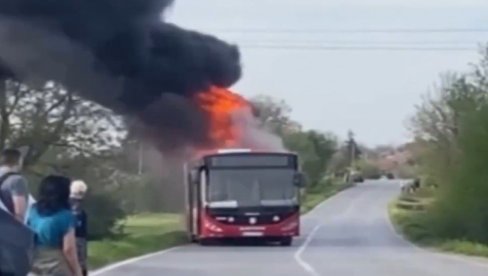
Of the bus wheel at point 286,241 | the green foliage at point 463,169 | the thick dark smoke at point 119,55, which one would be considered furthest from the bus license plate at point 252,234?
the green foliage at point 463,169

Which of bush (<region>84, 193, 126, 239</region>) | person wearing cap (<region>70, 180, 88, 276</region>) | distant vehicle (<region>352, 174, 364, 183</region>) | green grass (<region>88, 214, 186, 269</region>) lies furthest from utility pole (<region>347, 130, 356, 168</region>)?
person wearing cap (<region>70, 180, 88, 276</region>)

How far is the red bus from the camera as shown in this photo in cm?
4566

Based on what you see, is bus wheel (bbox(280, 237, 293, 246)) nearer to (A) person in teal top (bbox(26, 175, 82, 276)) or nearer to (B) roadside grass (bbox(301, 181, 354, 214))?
(A) person in teal top (bbox(26, 175, 82, 276))

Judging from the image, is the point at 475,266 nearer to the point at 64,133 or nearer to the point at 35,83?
the point at 35,83

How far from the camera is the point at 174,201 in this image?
63906 mm

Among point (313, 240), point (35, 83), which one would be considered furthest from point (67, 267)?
point (313, 240)

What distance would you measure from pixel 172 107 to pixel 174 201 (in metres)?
25.2

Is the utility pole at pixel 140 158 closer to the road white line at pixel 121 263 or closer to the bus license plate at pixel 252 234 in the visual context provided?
the road white line at pixel 121 263

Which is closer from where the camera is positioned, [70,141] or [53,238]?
[53,238]

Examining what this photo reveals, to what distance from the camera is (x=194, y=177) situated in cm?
4750

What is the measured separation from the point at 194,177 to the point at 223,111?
4.37 m

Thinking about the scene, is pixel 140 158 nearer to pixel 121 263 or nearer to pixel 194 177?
pixel 194 177

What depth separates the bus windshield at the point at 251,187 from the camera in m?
45.8

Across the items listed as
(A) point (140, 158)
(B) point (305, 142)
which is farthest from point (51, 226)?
(B) point (305, 142)
